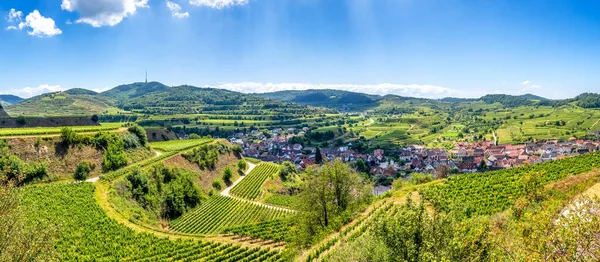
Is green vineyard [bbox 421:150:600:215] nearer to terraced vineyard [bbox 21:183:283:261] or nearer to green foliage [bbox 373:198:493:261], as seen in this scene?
green foliage [bbox 373:198:493:261]

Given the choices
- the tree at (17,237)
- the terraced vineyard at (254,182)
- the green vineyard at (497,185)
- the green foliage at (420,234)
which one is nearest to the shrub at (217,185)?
the terraced vineyard at (254,182)

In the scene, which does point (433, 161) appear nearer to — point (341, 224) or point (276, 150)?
point (276, 150)

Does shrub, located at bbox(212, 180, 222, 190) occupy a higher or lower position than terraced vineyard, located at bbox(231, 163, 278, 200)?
higher

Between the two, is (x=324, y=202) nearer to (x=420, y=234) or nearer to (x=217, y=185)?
(x=420, y=234)

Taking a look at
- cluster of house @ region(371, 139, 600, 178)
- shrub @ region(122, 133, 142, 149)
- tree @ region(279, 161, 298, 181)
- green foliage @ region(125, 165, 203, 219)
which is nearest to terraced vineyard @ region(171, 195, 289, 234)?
green foliage @ region(125, 165, 203, 219)

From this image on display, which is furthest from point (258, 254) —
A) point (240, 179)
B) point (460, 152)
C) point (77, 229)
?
point (460, 152)
